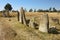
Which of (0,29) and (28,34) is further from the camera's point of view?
(0,29)

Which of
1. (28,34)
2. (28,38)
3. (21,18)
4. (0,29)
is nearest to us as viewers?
(28,38)

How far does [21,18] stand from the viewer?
1262 inches

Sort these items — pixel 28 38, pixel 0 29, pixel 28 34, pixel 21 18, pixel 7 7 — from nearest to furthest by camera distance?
pixel 28 38
pixel 28 34
pixel 0 29
pixel 21 18
pixel 7 7

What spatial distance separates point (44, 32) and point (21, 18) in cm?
875

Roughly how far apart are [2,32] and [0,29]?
148cm

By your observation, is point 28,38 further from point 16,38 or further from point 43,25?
point 43,25

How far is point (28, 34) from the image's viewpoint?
22062 millimetres

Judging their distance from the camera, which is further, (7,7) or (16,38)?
(7,7)

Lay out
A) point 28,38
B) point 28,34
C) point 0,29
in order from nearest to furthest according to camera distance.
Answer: point 28,38, point 28,34, point 0,29

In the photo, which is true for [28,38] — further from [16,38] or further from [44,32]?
[44,32]

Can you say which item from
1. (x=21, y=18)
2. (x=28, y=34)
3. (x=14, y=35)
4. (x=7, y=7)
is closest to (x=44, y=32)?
(x=28, y=34)

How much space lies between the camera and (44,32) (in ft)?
79.9

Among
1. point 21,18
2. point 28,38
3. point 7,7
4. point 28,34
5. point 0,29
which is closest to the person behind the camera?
point 28,38

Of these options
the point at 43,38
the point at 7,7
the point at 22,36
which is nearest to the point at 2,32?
the point at 22,36
